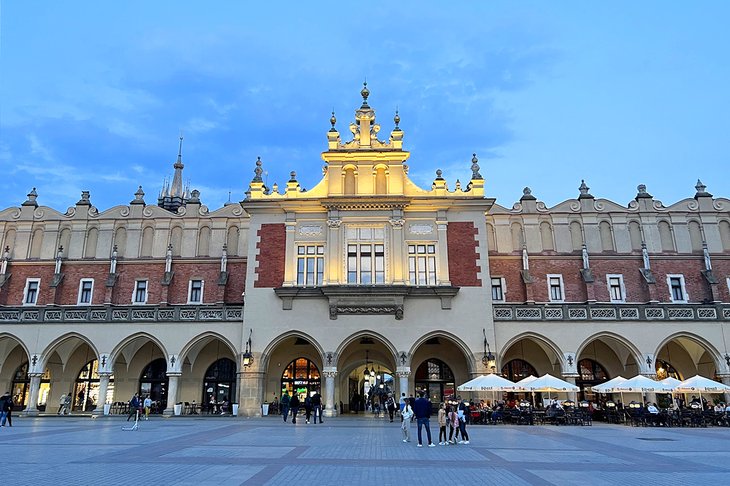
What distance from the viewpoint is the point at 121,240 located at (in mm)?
36812

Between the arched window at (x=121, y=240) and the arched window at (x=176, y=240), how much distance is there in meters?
3.18

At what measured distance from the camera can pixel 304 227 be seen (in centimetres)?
3209

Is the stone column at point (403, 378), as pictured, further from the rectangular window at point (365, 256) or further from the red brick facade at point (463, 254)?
the red brick facade at point (463, 254)

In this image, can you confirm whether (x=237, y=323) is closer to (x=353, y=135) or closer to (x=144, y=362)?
(x=144, y=362)

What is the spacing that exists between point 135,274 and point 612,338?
2962cm

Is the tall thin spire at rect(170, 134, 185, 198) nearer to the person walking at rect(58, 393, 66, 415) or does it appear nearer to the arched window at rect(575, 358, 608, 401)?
the person walking at rect(58, 393, 66, 415)

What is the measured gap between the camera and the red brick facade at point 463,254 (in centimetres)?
3086

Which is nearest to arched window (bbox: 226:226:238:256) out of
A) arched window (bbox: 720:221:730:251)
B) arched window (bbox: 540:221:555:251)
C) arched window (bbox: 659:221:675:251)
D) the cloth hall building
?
the cloth hall building

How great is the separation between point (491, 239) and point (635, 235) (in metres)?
9.32

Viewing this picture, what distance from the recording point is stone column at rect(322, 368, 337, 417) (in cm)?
2925

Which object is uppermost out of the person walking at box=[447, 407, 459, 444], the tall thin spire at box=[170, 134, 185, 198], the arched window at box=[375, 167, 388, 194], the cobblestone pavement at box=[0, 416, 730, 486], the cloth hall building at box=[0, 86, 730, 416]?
the tall thin spire at box=[170, 134, 185, 198]

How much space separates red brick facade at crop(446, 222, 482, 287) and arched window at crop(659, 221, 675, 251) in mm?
13274

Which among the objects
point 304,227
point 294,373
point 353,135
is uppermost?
point 353,135

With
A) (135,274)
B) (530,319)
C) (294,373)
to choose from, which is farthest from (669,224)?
(135,274)
